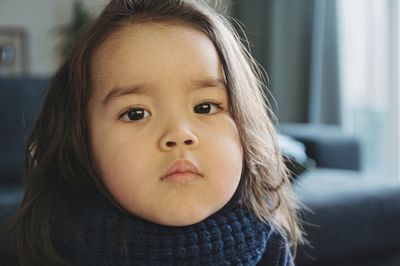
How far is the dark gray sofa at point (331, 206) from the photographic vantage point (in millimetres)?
1172

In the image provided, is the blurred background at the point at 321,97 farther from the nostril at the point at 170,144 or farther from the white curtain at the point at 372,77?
the nostril at the point at 170,144

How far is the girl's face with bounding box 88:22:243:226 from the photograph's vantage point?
60 centimetres

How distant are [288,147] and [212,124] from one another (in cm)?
73

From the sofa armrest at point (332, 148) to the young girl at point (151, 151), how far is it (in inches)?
43.7

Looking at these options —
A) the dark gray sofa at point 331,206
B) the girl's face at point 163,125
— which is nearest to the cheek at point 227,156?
the girl's face at point 163,125

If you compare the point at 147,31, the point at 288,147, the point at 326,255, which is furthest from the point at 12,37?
the point at 147,31

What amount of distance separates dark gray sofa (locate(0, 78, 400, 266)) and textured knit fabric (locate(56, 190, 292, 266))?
330 millimetres

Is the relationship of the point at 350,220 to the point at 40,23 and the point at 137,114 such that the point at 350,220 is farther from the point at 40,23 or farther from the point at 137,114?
the point at 40,23

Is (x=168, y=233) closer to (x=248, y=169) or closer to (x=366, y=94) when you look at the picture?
(x=248, y=169)

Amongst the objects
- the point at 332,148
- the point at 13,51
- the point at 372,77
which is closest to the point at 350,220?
the point at 332,148

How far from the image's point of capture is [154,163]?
0.60 m

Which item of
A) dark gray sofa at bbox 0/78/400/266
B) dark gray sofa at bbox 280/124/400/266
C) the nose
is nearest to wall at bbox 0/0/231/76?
dark gray sofa at bbox 0/78/400/266

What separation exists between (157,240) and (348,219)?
0.71 metres

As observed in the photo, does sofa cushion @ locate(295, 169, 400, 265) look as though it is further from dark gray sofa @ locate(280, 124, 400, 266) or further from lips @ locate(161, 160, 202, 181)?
lips @ locate(161, 160, 202, 181)
